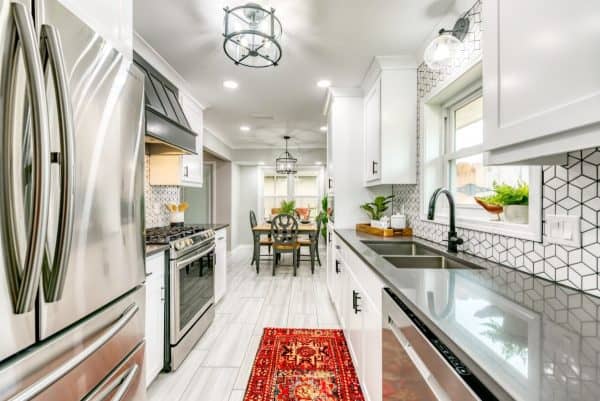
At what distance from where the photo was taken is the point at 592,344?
2.05ft

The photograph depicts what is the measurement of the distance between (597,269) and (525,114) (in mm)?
633

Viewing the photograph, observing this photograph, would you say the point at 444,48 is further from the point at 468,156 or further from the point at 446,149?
the point at 446,149

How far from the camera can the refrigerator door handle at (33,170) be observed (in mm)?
581

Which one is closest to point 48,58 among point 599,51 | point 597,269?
point 599,51

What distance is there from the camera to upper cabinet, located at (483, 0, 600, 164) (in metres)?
0.62

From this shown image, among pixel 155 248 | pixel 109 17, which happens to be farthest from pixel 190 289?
pixel 109 17

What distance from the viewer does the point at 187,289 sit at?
2160 millimetres

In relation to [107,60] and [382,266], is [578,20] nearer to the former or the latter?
[382,266]

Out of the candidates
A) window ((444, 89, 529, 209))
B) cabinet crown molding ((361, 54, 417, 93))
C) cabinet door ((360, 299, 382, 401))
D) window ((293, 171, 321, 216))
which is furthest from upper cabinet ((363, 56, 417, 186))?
window ((293, 171, 321, 216))

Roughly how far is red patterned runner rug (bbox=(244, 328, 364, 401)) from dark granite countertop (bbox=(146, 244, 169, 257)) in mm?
1064

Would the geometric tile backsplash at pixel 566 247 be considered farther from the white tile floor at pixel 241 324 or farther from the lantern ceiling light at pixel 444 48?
the white tile floor at pixel 241 324

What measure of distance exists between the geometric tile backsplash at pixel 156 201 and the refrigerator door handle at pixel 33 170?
219 centimetres

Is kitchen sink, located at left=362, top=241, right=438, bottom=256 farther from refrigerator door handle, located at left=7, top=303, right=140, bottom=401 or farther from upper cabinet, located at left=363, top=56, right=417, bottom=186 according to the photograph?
refrigerator door handle, located at left=7, top=303, right=140, bottom=401

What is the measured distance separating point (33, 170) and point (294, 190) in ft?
22.3
